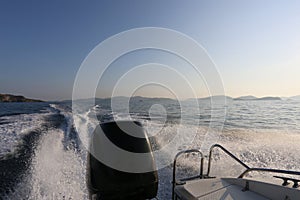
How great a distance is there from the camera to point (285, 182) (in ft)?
5.99

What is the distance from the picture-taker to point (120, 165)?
1948 mm

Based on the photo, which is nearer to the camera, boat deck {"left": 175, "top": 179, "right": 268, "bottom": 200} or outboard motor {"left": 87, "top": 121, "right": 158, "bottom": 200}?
boat deck {"left": 175, "top": 179, "right": 268, "bottom": 200}

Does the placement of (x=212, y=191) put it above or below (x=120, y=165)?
below

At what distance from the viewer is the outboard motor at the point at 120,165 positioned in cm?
Result: 188

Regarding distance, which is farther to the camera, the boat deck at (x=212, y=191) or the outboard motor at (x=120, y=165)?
the outboard motor at (x=120, y=165)

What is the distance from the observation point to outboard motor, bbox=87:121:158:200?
1.88m

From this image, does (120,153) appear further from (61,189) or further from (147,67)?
(147,67)

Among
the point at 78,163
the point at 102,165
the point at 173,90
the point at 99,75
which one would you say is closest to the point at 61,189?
the point at 78,163

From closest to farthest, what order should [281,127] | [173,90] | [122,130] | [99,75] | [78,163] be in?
[122,130]
[99,75]
[78,163]
[173,90]
[281,127]

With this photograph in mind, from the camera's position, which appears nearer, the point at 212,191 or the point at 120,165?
the point at 212,191

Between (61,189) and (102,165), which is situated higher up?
(102,165)

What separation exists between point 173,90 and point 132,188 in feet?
11.1

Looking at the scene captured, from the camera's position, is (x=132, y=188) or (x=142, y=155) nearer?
(x=132, y=188)

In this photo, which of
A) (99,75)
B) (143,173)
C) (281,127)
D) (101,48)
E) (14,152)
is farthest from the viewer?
(281,127)
